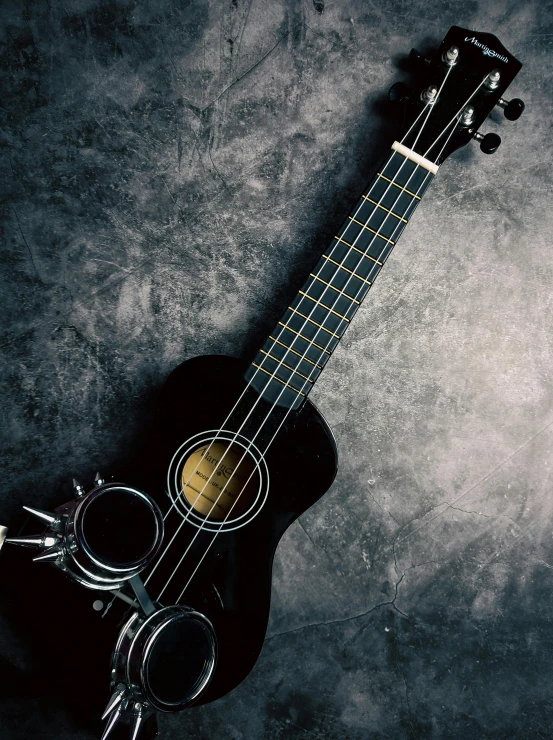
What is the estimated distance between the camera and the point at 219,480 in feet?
6.20

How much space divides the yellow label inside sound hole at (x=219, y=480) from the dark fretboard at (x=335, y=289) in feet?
0.84

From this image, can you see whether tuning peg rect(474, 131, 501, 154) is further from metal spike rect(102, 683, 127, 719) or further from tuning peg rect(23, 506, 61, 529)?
metal spike rect(102, 683, 127, 719)

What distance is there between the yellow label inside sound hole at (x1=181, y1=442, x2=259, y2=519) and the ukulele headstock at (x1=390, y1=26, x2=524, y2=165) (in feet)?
4.35

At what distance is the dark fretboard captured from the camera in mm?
1899

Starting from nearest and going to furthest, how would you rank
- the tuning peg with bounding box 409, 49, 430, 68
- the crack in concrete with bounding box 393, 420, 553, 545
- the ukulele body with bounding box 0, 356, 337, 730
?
1. the ukulele body with bounding box 0, 356, 337, 730
2. the tuning peg with bounding box 409, 49, 430, 68
3. the crack in concrete with bounding box 393, 420, 553, 545

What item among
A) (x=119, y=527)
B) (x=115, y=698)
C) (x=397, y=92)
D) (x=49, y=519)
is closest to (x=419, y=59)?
(x=397, y=92)

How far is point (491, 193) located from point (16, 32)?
2.18 m

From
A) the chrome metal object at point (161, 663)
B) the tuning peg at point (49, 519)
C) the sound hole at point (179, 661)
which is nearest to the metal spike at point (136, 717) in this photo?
the chrome metal object at point (161, 663)

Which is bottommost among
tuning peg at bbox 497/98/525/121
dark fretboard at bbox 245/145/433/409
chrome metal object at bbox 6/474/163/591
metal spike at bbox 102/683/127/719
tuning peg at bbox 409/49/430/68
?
metal spike at bbox 102/683/127/719

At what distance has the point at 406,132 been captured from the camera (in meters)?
1.94

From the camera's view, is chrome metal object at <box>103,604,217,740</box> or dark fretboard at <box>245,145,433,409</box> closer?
chrome metal object at <box>103,604,217,740</box>

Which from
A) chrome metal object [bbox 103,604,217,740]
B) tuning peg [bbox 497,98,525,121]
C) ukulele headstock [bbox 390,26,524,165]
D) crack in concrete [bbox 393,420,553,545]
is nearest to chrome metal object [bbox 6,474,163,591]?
chrome metal object [bbox 103,604,217,740]

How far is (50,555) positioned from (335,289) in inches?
50.0

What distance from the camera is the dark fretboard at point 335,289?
1899 millimetres
